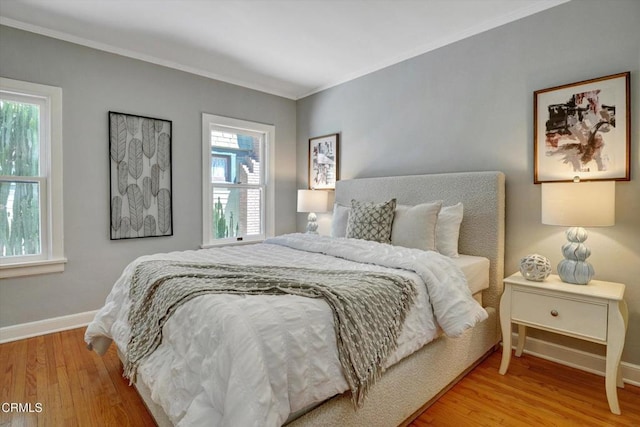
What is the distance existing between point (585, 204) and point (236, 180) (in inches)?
134

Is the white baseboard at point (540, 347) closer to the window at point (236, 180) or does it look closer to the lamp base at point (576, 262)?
the lamp base at point (576, 262)

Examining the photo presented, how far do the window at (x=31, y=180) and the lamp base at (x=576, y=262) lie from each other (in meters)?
3.86

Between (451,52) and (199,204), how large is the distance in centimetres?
293

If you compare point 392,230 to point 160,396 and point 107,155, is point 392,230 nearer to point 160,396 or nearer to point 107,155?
point 160,396

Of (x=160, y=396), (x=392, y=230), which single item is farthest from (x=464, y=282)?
(x=160, y=396)

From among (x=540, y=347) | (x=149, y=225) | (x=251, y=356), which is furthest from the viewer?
(x=149, y=225)

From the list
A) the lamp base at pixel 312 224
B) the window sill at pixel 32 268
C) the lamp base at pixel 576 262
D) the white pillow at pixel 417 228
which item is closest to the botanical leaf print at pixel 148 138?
the window sill at pixel 32 268

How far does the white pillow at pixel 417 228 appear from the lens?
2551 millimetres

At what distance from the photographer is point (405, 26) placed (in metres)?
2.78

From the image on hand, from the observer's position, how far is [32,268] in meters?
2.83

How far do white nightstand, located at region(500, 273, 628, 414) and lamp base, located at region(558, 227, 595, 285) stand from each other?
54 millimetres

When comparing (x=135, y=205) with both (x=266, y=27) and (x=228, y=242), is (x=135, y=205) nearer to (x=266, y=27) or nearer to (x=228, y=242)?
(x=228, y=242)

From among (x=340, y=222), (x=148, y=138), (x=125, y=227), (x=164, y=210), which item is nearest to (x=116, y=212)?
(x=125, y=227)

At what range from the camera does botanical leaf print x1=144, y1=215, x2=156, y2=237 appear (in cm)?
341
